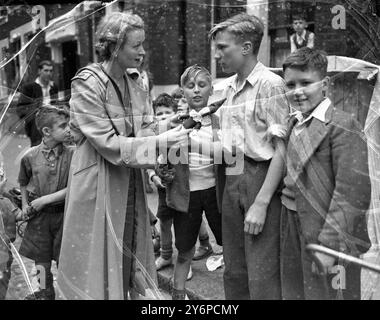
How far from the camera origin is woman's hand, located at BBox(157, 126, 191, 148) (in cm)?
244

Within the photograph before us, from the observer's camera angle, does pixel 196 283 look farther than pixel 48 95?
Yes

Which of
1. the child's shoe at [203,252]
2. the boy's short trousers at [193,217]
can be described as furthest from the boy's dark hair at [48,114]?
the child's shoe at [203,252]

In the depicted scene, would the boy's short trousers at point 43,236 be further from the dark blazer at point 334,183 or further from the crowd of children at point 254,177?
the dark blazer at point 334,183

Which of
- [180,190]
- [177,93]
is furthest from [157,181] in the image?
[177,93]

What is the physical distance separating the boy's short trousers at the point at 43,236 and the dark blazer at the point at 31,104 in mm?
373

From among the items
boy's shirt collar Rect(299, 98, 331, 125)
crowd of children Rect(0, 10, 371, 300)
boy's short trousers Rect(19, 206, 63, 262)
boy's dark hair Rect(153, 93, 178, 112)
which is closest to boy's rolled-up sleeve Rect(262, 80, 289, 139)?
crowd of children Rect(0, 10, 371, 300)

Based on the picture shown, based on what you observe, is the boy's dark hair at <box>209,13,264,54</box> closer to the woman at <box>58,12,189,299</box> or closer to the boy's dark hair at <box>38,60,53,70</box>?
the woman at <box>58,12,189,299</box>

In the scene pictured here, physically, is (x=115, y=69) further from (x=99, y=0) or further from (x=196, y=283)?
(x=196, y=283)

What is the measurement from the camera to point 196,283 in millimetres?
3006

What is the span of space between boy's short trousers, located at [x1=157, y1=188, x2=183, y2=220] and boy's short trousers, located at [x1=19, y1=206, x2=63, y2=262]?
1.61 feet

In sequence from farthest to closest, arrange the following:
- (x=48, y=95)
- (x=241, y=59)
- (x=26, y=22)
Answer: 1. (x=26, y=22)
2. (x=48, y=95)
3. (x=241, y=59)

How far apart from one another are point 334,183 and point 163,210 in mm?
998

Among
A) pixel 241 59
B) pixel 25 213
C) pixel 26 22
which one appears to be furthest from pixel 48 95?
pixel 241 59
